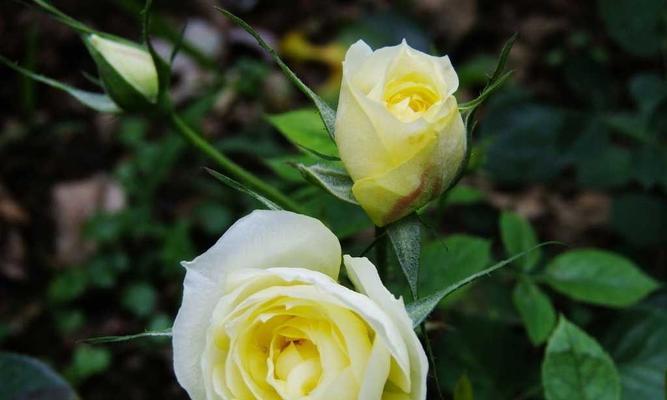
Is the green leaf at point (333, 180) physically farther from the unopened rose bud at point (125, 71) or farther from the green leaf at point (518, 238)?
the green leaf at point (518, 238)

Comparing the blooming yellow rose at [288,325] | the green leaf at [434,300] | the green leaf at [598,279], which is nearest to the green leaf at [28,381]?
the blooming yellow rose at [288,325]

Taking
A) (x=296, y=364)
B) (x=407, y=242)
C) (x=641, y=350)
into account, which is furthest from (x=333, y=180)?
(x=641, y=350)

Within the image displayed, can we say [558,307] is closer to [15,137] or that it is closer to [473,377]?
[473,377]

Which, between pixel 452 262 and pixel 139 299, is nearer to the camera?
pixel 452 262

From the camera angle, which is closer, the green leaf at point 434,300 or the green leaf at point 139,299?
the green leaf at point 434,300

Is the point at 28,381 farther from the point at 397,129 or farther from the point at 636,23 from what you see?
the point at 636,23

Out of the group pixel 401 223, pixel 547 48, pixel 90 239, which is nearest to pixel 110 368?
pixel 90 239

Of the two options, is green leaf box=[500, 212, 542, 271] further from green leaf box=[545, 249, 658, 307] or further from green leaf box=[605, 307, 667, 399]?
green leaf box=[605, 307, 667, 399]
